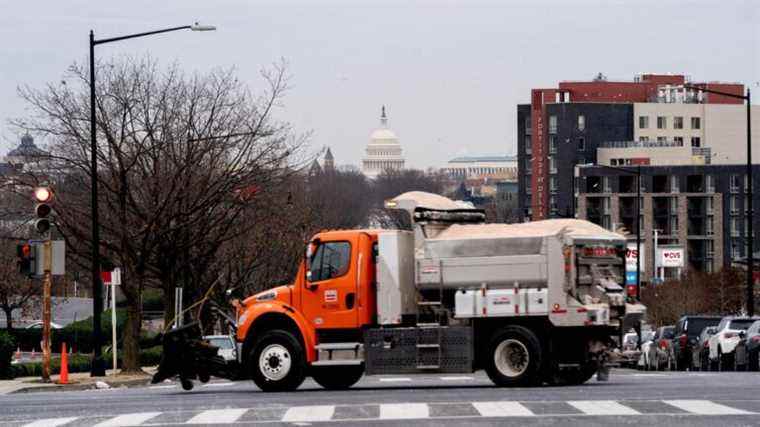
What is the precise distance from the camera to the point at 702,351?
4666 cm

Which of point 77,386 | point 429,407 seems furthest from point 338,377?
point 77,386

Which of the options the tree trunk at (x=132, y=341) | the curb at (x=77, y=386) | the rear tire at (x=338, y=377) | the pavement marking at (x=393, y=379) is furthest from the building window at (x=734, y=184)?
the rear tire at (x=338, y=377)

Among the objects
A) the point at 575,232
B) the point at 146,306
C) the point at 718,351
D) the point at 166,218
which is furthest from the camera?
the point at 146,306

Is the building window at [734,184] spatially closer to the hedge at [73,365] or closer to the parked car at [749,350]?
the hedge at [73,365]

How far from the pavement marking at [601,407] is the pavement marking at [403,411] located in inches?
69.1

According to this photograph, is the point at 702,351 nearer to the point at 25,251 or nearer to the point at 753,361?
the point at 753,361

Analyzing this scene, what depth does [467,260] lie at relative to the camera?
2789 centimetres

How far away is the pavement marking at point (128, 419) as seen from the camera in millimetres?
19766

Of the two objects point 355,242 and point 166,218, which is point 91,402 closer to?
point 355,242

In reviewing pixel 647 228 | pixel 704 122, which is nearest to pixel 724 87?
pixel 704 122

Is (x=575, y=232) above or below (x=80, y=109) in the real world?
below

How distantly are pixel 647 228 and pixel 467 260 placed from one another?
380 ft

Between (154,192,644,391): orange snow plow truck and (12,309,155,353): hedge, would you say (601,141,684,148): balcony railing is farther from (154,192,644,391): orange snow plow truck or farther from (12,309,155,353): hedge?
(154,192,644,391): orange snow plow truck

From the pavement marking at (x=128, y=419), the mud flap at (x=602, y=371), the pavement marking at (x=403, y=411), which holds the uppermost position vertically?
the mud flap at (x=602, y=371)
